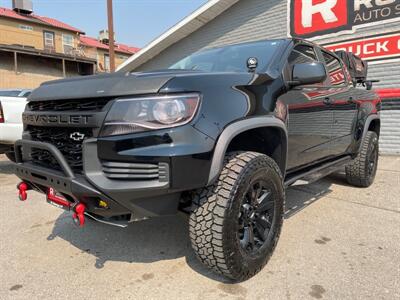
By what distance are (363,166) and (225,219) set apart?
129 inches

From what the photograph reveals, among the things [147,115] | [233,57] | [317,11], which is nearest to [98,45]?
[317,11]

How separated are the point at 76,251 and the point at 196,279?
1.13 metres

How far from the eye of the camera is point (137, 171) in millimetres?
1976

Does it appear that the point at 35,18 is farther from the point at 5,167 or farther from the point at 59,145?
the point at 59,145

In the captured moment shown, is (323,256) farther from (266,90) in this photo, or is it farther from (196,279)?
(266,90)

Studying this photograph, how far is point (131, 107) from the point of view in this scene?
200cm

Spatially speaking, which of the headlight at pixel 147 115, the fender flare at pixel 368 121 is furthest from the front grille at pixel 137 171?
the fender flare at pixel 368 121

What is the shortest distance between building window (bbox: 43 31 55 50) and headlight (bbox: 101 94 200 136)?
30.3 meters

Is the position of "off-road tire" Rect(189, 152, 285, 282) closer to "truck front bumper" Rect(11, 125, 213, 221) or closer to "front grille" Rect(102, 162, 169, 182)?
"truck front bumper" Rect(11, 125, 213, 221)

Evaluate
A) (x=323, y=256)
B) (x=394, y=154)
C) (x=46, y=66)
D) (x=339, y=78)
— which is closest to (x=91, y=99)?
(x=323, y=256)

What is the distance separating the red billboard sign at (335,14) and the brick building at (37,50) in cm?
2138

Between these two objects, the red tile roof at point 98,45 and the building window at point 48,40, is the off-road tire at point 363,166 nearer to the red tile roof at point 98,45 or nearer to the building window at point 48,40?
the building window at point 48,40

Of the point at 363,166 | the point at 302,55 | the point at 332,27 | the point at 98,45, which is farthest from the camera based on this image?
the point at 98,45

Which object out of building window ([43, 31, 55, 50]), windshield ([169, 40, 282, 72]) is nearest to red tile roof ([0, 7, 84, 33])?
building window ([43, 31, 55, 50])
